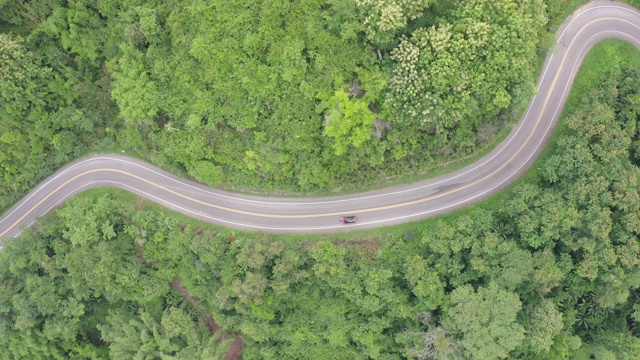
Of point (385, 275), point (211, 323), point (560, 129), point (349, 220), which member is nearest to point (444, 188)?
point (349, 220)

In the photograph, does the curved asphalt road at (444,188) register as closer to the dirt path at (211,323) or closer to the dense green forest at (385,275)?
the dense green forest at (385,275)

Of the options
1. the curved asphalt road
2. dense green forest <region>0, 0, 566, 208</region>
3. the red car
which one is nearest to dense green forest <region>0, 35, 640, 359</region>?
the curved asphalt road

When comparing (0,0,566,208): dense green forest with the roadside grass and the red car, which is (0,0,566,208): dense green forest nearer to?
Result: the red car

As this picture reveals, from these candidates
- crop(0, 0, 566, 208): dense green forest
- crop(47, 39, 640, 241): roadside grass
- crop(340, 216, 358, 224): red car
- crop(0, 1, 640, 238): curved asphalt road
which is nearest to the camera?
crop(0, 0, 566, 208): dense green forest

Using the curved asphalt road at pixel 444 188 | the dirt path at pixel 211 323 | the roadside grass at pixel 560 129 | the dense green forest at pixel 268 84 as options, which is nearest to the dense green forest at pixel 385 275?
the roadside grass at pixel 560 129

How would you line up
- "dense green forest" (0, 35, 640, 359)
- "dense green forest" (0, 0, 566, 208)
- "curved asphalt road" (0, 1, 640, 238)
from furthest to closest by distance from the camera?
"curved asphalt road" (0, 1, 640, 238) → "dense green forest" (0, 35, 640, 359) → "dense green forest" (0, 0, 566, 208)

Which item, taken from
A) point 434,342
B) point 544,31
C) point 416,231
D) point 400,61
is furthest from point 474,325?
point 544,31

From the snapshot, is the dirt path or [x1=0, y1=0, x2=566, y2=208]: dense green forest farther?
the dirt path
